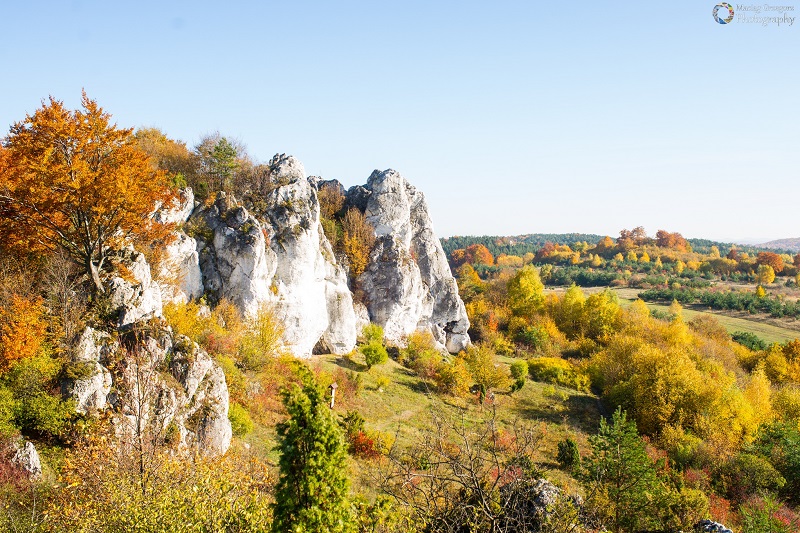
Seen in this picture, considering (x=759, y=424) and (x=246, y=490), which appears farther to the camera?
(x=759, y=424)

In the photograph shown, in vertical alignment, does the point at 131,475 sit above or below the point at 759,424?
above

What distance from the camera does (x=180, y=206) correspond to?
3067cm

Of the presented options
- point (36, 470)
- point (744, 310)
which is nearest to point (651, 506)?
point (36, 470)

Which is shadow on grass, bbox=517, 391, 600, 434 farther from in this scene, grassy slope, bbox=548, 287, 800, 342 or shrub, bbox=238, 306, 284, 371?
grassy slope, bbox=548, 287, 800, 342

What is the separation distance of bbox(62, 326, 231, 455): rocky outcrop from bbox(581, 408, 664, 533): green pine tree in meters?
15.5

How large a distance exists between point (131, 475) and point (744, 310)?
4120 inches

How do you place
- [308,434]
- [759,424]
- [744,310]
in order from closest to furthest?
[308,434] < [759,424] < [744,310]

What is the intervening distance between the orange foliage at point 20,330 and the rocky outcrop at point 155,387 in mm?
1427

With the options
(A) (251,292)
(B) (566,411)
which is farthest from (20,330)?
(B) (566,411)

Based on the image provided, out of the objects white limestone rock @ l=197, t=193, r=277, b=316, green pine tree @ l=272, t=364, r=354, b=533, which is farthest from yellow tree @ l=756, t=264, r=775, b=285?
green pine tree @ l=272, t=364, r=354, b=533

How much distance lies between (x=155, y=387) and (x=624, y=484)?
2038 cm

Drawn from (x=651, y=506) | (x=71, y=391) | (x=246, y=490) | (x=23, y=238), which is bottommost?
(x=651, y=506)

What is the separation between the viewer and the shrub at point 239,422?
72.2 ft

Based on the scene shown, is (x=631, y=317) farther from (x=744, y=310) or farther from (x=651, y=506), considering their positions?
(x=651, y=506)
